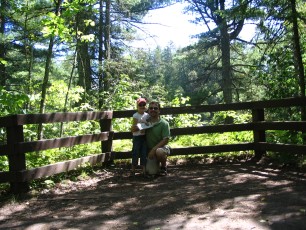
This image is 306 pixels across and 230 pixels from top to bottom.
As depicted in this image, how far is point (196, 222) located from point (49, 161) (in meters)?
4.21

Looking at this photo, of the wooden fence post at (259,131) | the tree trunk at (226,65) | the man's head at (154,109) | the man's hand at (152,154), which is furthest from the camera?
the tree trunk at (226,65)

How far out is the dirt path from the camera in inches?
155

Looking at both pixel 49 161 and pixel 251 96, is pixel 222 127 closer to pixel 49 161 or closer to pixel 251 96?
pixel 49 161

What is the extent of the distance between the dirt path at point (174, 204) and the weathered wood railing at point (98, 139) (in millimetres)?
408

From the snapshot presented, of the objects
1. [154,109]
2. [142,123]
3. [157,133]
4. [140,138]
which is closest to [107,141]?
[140,138]

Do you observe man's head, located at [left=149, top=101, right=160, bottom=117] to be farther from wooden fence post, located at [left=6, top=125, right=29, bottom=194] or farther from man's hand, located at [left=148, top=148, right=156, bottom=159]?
wooden fence post, located at [left=6, top=125, right=29, bottom=194]

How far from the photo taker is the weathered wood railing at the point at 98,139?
18.1 ft

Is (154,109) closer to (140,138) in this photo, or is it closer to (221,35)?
(140,138)

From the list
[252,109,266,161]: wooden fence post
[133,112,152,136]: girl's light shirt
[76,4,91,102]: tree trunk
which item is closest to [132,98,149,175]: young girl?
[133,112,152,136]: girl's light shirt

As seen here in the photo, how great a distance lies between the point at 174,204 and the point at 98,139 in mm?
3242

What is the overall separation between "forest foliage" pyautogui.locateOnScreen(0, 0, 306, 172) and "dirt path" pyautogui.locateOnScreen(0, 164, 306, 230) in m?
1.77

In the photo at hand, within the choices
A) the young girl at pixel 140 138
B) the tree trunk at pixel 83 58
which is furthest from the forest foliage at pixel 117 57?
the young girl at pixel 140 138

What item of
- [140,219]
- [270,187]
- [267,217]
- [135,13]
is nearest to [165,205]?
[140,219]

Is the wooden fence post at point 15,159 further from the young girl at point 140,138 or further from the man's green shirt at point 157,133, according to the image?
the man's green shirt at point 157,133
